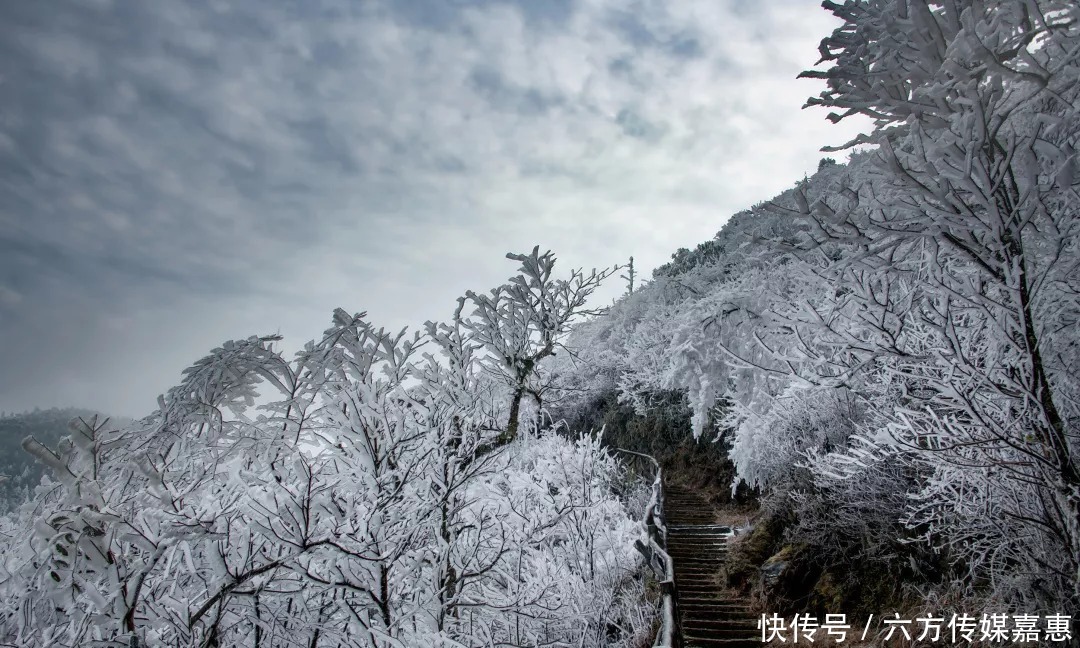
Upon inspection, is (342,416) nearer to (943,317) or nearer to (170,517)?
(170,517)

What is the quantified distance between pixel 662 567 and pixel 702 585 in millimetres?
2028

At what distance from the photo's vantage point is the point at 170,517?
2988mm

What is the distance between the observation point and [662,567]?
8016 mm

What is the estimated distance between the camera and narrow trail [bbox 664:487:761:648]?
8008mm

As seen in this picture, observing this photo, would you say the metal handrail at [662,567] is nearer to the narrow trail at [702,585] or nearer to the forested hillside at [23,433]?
the narrow trail at [702,585]

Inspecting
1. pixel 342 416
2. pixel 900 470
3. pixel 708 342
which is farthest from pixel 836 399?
pixel 342 416

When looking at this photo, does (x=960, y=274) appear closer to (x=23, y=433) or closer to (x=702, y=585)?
(x=702, y=585)

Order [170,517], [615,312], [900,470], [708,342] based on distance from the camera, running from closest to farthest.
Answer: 1. [170,517]
2. [708,342]
3. [900,470]
4. [615,312]

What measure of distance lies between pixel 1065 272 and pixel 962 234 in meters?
0.63

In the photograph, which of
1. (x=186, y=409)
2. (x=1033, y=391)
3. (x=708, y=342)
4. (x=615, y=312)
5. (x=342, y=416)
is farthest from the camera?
(x=615, y=312)

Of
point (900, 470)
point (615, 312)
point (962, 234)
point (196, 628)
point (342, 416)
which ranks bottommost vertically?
point (196, 628)

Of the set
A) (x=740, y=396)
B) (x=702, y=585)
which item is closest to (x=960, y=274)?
(x=740, y=396)

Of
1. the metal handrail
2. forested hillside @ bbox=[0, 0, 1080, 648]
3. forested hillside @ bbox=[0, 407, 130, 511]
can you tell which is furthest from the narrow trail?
forested hillside @ bbox=[0, 407, 130, 511]

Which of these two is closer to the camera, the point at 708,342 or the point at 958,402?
the point at 958,402
